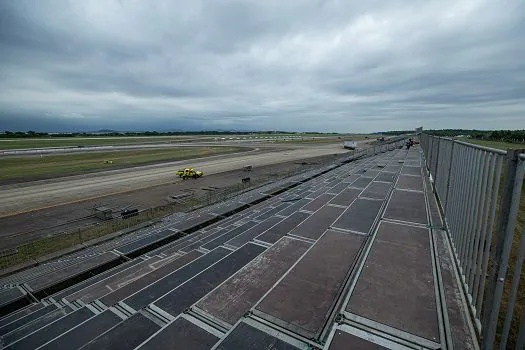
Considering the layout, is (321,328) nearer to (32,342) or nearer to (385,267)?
(385,267)

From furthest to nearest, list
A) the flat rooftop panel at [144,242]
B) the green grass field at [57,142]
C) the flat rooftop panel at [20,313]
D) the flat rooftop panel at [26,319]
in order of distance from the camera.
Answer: the green grass field at [57,142]
the flat rooftop panel at [144,242]
the flat rooftop panel at [20,313]
the flat rooftop panel at [26,319]

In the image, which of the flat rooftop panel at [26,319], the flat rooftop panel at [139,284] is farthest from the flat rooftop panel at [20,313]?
the flat rooftop panel at [139,284]

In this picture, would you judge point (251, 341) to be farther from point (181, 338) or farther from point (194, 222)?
point (194, 222)

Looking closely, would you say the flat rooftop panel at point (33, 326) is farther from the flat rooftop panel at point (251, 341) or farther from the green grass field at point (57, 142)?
the green grass field at point (57, 142)

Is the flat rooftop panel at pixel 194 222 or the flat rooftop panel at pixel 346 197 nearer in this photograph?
the flat rooftop panel at pixel 346 197

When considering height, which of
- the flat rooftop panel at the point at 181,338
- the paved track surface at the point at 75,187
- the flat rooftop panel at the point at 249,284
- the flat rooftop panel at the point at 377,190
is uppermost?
the flat rooftop panel at the point at 377,190

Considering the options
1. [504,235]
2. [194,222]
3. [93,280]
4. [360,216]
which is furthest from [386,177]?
[93,280]

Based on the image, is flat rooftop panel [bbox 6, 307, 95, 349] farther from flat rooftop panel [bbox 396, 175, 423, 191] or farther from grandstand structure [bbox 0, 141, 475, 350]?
flat rooftop panel [bbox 396, 175, 423, 191]

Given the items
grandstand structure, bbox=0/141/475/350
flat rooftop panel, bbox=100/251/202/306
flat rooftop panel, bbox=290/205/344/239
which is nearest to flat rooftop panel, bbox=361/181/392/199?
grandstand structure, bbox=0/141/475/350
